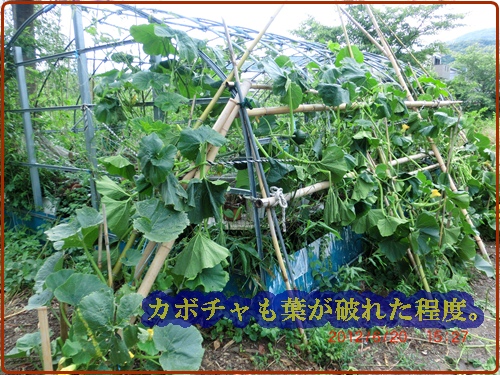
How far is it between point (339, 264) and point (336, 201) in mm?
838

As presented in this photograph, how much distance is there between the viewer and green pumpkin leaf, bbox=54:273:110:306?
1591mm

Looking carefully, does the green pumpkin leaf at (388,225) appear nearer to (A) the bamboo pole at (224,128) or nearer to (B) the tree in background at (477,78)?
(A) the bamboo pole at (224,128)

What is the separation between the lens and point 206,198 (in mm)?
1863

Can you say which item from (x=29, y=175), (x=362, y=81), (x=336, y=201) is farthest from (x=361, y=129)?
(x=29, y=175)

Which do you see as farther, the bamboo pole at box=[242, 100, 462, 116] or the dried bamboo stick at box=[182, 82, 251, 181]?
the bamboo pole at box=[242, 100, 462, 116]

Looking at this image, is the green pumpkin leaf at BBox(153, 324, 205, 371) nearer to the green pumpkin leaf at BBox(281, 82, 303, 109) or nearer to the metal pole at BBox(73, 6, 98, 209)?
the green pumpkin leaf at BBox(281, 82, 303, 109)

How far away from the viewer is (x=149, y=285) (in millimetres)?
1774

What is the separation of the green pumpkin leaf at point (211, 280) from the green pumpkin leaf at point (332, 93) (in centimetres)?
113

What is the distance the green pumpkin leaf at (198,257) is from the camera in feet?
6.02

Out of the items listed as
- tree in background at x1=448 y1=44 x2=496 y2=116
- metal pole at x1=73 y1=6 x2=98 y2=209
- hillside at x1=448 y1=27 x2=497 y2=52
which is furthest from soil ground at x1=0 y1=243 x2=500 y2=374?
tree in background at x1=448 y1=44 x2=496 y2=116

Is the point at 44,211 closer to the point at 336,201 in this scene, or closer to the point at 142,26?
the point at 142,26

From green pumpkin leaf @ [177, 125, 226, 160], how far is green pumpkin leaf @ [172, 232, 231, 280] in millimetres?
418

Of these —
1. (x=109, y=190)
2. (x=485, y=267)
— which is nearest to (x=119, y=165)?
(x=109, y=190)

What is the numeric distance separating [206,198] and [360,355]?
51.1 inches
